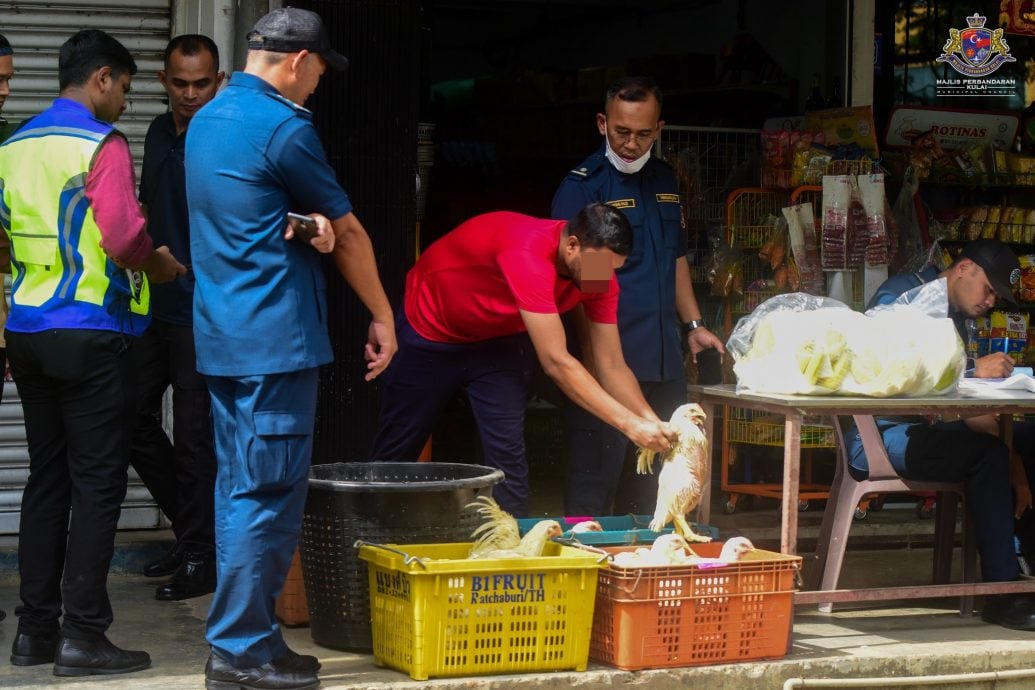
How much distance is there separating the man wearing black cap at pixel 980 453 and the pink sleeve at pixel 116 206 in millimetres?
2978

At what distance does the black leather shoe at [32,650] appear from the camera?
507cm

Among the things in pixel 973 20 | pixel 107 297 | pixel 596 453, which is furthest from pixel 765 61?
pixel 107 297

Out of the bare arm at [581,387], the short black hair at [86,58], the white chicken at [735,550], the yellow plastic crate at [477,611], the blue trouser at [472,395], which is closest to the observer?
the yellow plastic crate at [477,611]

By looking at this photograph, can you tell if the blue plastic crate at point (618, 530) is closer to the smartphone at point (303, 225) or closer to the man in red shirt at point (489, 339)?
the man in red shirt at point (489, 339)

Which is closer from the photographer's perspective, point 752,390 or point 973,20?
point 752,390

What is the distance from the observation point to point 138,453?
6.23 meters

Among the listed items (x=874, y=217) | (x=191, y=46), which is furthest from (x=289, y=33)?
(x=874, y=217)

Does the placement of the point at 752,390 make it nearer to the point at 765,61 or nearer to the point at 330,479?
the point at 330,479

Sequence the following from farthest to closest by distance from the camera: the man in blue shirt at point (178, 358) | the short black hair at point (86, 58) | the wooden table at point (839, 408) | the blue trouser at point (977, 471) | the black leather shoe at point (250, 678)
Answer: the man in blue shirt at point (178, 358) < the blue trouser at point (977, 471) < the wooden table at point (839, 408) < the short black hair at point (86, 58) < the black leather shoe at point (250, 678)

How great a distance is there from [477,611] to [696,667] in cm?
82

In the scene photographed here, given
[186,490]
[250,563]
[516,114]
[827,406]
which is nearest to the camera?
[250,563]

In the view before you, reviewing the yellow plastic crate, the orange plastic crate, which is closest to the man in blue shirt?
the yellow plastic crate

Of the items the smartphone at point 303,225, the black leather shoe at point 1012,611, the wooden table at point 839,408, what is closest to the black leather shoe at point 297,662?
the smartphone at point 303,225

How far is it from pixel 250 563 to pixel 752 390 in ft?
6.93
